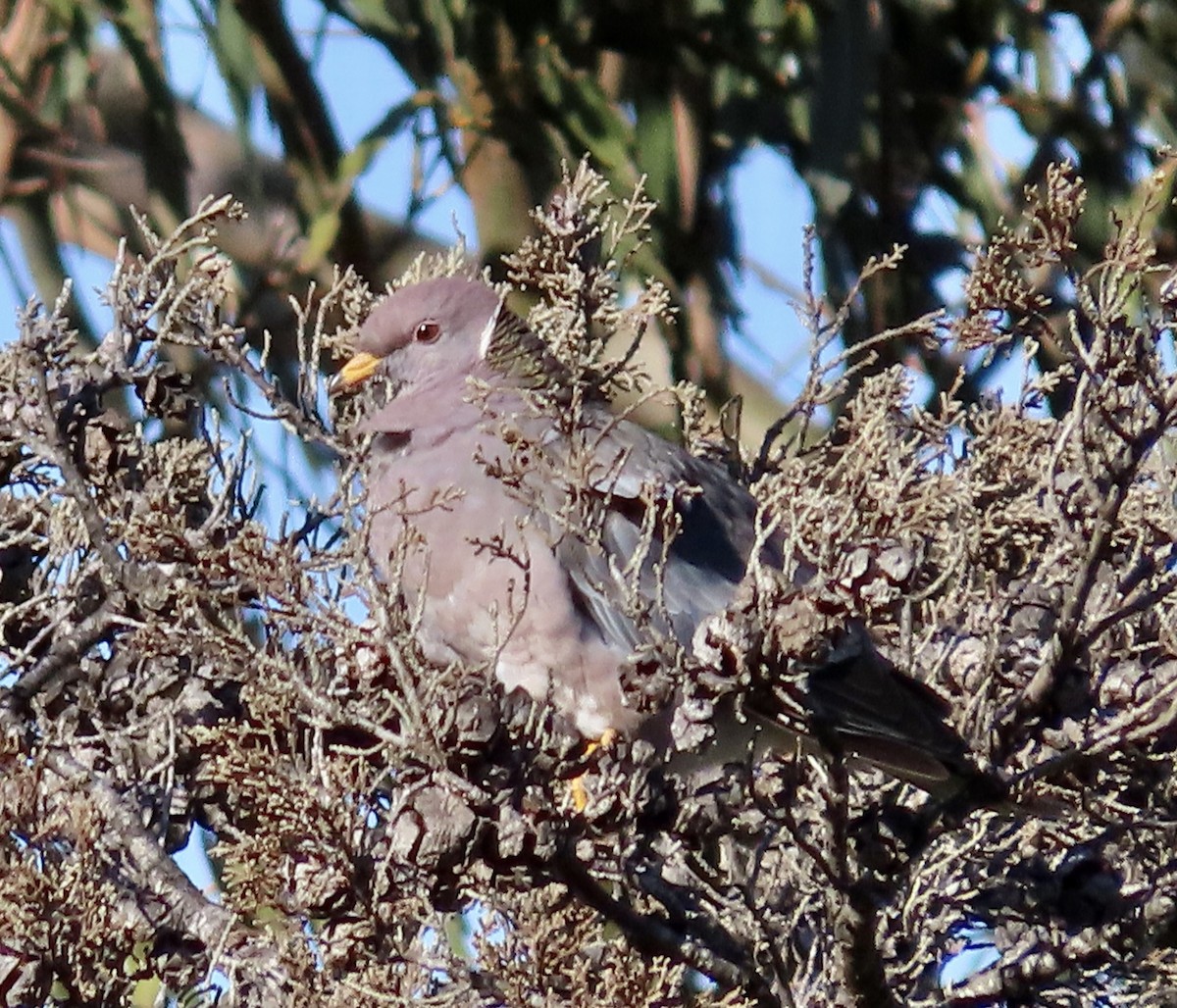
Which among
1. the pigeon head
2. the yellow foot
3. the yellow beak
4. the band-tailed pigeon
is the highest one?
the pigeon head

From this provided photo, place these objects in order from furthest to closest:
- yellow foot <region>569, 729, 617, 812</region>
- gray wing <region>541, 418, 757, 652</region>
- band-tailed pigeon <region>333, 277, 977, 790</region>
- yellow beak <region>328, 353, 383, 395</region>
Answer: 1. yellow beak <region>328, 353, 383, 395</region>
2. gray wing <region>541, 418, 757, 652</region>
3. band-tailed pigeon <region>333, 277, 977, 790</region>
4. yellow foot <region>569, 729, 617, 812</region>

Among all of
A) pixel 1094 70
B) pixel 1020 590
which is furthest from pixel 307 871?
pixel 1094 70

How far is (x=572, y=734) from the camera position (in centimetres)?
246

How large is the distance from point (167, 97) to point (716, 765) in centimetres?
321

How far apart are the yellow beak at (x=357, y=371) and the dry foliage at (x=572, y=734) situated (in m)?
0.53

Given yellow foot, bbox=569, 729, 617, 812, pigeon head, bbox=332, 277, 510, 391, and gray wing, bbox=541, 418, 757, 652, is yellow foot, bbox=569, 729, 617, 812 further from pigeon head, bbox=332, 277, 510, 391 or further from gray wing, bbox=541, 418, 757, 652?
pigeon head, bbox=332, 277, 510, 391

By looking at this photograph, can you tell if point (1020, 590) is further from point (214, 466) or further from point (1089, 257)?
point (1089, 257)

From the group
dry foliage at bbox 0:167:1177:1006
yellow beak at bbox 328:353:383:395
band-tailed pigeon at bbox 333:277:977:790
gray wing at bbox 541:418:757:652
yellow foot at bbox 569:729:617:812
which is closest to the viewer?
dry foliage at bbox 0:167:1177:1006

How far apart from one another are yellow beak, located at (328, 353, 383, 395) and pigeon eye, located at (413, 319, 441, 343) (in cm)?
7

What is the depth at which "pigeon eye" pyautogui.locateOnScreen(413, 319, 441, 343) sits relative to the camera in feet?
9.98

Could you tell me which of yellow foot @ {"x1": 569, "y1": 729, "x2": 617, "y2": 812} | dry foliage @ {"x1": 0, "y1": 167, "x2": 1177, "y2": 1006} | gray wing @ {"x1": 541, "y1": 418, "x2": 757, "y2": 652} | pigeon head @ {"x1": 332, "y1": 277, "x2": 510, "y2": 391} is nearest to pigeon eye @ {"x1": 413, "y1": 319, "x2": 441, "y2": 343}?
pigeon head @ {"x1": 332, "y1": 277, "x2": 510, "y2": 391}

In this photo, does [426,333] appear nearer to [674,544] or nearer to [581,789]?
[674,544]

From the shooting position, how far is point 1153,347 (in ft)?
6.07

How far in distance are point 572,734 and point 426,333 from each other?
83 cm
